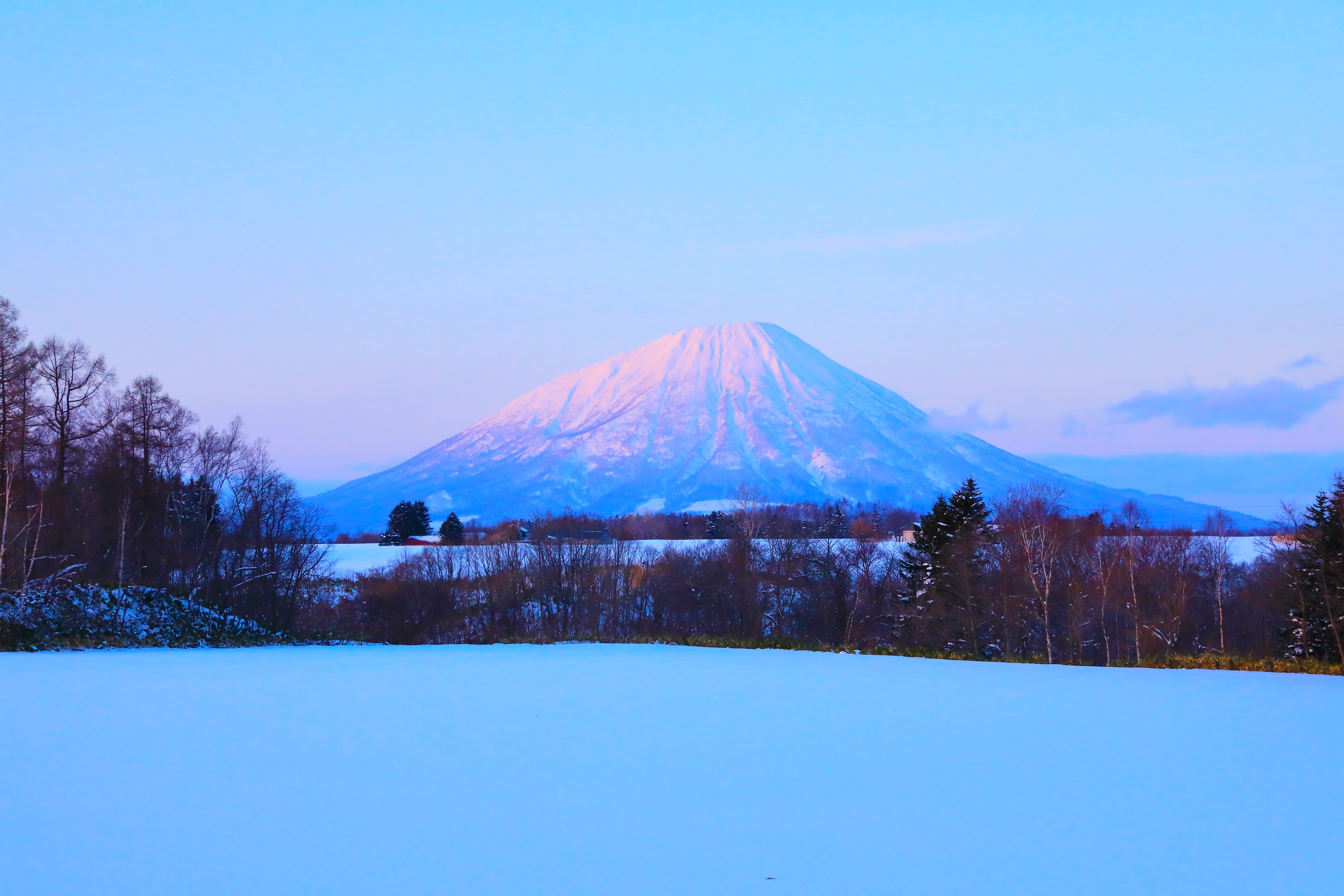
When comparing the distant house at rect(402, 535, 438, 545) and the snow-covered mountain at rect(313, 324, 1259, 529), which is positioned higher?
the snow-covered mountain at rect(313, 324, 1259, 529)

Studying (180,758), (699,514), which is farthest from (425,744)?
(699,514)

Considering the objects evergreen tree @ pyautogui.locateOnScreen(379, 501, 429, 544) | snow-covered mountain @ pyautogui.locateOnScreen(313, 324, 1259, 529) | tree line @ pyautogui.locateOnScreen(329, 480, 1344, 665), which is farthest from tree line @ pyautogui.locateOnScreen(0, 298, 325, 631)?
snow-covered mountain @ pyautogui.locateOnScreen(313, 324, 1259, 529)

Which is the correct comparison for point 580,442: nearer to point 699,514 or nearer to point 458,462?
point 458,462

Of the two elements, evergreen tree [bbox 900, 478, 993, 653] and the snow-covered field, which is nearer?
the snow-covered field

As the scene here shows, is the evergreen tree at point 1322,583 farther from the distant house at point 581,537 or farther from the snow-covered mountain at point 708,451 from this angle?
the snow-covered mountain at point 708,451

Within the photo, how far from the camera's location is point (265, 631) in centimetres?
1939

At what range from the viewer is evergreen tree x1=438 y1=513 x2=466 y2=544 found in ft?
200

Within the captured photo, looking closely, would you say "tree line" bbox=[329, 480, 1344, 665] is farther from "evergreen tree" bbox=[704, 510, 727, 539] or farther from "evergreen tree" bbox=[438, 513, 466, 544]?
"evergreen tree" bbox=[438, 513, 466, 544]

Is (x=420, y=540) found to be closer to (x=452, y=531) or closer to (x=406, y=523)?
(x=406, y=523)

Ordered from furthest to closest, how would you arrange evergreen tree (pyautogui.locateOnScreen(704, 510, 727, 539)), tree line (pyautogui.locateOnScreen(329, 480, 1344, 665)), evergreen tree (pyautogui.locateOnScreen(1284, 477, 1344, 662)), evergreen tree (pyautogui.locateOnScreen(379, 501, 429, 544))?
1. evergreen tree (pyautogui.locateOnScreen(379, 501, 429, 544))
2. evergreen tree (pyautogui.locateOnScreen(704, 510, 727, 539))
3. tree line (pyautogui.locateOnScreen(329, 480, 1344, 665))
4. evergreen tree (pyautogui.locateOnScreen(1284, 477, 1344, 662))

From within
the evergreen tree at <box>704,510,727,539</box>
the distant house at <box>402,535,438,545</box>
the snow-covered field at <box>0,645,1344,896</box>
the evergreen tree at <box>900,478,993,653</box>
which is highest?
the evergreen tree at <box>704,510,727,539</box>

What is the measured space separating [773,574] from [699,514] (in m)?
64.5

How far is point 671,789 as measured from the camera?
570cm

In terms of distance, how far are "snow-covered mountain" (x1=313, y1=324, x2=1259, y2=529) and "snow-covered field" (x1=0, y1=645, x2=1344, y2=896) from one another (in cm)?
10941
